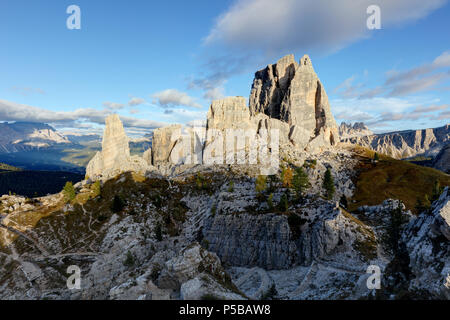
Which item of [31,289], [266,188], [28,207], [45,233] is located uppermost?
[266,188]

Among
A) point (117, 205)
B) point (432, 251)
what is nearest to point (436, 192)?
point (432, 251)

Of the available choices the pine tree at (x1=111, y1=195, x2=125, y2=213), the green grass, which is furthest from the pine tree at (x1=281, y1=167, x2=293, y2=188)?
the pine tree at (x1=111, y1=195, x2=125, y2=213)

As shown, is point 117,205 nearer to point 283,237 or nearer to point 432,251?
point 283,237

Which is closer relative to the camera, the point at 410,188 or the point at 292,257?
the point at 292,257

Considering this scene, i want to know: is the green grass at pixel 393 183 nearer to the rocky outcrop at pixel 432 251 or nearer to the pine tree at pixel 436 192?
the pine tree at pixel 436 192

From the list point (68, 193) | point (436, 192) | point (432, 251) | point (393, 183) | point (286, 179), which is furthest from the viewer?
point (393, 183)

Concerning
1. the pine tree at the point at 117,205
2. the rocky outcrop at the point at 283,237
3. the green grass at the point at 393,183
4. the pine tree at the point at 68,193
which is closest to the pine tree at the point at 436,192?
the green grass at the point at 393,183

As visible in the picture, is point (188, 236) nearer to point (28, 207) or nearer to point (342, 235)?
point (342, 235)

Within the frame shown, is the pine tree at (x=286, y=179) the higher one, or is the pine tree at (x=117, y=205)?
the pine tree at (x=286, y=179)

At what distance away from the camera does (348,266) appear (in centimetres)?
5338

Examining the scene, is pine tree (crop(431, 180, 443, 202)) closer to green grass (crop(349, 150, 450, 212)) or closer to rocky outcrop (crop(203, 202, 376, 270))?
green grass (crop(349, 150, 450, 212))
